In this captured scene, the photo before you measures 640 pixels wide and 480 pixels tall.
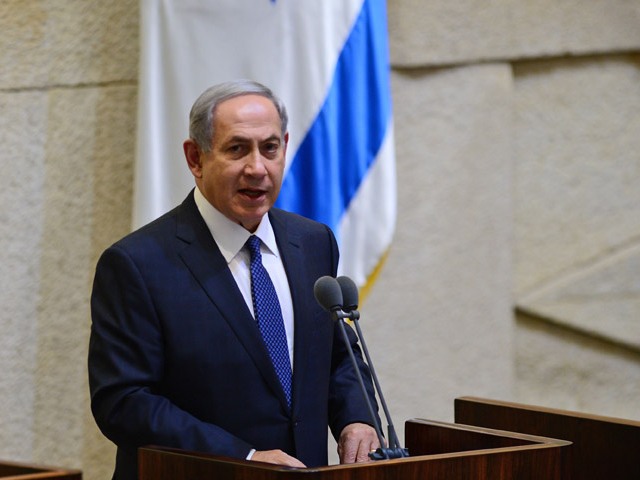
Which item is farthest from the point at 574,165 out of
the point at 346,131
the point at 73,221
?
the point at 73,221

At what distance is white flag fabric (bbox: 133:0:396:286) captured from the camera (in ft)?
12.7

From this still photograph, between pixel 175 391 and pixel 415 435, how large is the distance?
1.77ft

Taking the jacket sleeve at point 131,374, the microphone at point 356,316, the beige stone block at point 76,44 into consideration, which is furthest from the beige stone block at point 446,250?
the microphone at point 356,316

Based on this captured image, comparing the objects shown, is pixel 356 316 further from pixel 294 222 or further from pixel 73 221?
pixel 73 221

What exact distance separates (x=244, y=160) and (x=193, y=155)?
5.8 inches

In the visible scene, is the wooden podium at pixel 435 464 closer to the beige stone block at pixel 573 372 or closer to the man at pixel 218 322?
the man at pixel 218 322

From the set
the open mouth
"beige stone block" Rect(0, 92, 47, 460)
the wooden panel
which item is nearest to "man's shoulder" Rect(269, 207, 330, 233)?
the open mouth

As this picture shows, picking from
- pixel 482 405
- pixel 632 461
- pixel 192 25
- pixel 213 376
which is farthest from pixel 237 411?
pixel 192 25

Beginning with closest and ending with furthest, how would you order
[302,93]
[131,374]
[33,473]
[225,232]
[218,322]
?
[33,473], [131,374], [218,322], [225,232], [302,93]

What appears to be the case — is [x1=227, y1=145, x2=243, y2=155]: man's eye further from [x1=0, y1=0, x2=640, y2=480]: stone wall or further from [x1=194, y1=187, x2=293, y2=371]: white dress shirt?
[x1=0, y1=0, x2=640, y2=480]: stone wall

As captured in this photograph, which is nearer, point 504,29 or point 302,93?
point 302,93

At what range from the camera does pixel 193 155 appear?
9.05ft

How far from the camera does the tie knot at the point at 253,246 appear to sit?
2760 mm

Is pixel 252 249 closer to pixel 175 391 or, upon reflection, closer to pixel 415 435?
pixel 175 391
